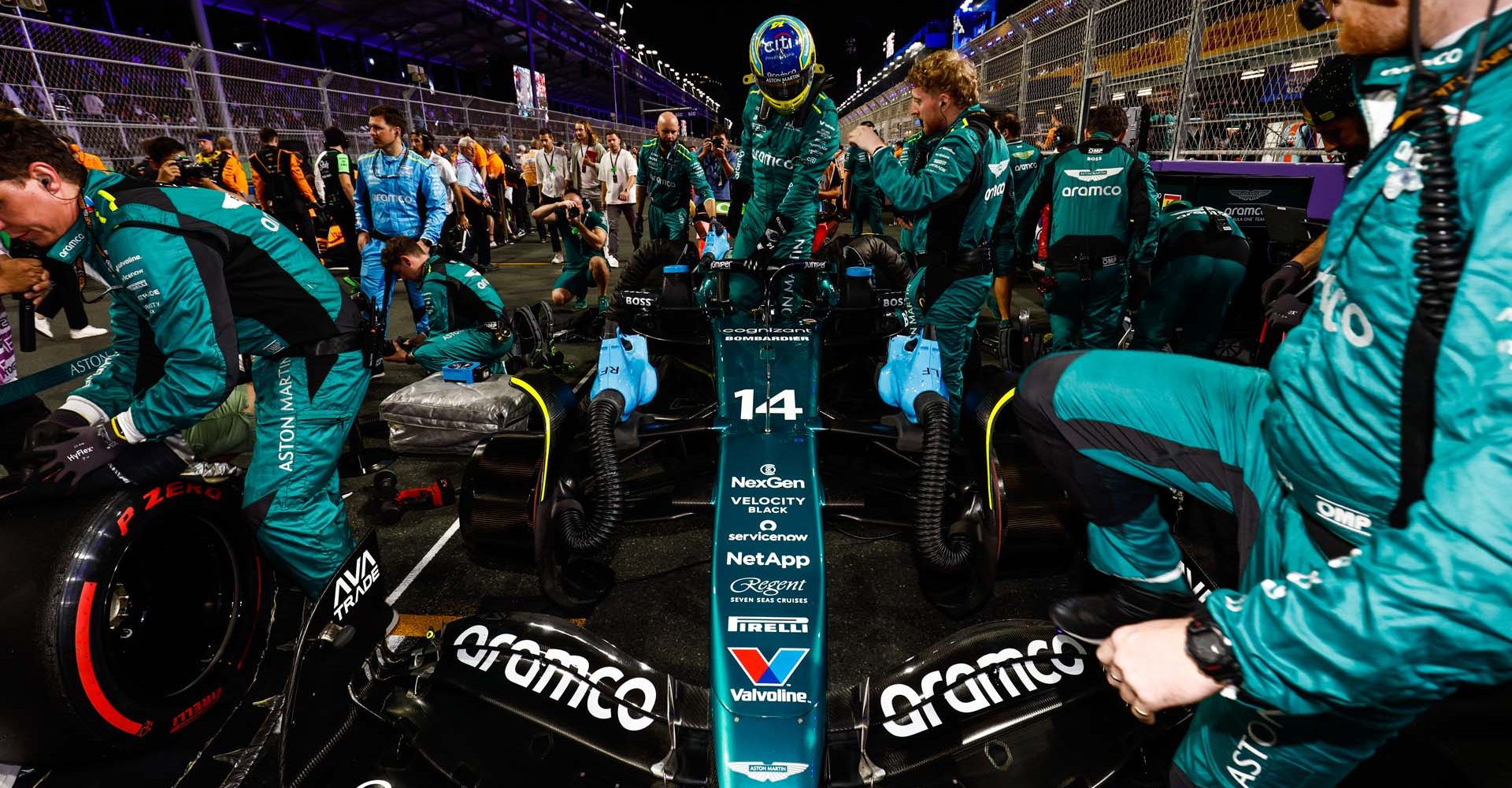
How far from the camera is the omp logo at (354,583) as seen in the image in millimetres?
1940

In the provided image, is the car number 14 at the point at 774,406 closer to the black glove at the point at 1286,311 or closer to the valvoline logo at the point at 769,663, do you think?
the valvoline logo at the point at 769,663

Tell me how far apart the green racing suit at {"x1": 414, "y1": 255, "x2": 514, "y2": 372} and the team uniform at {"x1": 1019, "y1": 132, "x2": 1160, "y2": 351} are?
13.0 ft

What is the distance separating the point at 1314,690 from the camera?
0.86 m

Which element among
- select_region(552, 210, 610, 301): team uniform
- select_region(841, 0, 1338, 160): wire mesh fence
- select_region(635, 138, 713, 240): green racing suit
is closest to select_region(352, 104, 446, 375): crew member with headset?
select_region(552, 210, 610, 301): team uniform

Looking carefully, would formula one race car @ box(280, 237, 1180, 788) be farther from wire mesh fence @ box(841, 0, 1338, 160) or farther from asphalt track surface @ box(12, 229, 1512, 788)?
wire mesh fence @ box(841, 0, 1338, 160)

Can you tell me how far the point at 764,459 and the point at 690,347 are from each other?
A: 4.42 ft

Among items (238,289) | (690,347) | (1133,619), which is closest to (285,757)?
(238,289)

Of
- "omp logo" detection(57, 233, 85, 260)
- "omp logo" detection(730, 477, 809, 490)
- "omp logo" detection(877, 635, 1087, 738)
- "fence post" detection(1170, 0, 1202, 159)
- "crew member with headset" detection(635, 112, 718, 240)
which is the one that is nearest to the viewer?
"omp logo" detection(877, 635, 1087, 738)

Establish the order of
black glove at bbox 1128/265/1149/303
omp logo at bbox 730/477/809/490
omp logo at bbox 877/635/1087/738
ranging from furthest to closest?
black glove at bbox 1128/265/1149/303
omp logo at bbox 730/477/809/490
omp logo at bbox 877/635/1087/738

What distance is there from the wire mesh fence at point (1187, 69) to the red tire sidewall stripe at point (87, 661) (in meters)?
6.80

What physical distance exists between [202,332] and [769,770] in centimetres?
223

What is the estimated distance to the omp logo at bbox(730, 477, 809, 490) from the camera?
7.71ft

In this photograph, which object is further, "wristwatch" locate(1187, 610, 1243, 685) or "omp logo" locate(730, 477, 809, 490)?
"omp logo" locate(730, 477, 809, 490)

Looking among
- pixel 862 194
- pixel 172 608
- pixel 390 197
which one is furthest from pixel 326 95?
pixel 172 608
